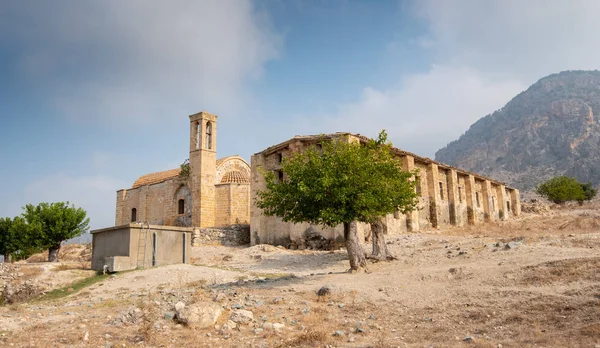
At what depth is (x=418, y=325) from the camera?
8.06 meters

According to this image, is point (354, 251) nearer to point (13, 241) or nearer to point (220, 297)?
point (220, 297)

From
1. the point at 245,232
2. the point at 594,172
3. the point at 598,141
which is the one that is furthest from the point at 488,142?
the point at 245,232

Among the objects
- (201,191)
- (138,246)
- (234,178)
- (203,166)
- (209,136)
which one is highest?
(209,136)

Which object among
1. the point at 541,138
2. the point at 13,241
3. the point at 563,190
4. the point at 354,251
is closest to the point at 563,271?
the point at 354,251

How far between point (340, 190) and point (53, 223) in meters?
21.1

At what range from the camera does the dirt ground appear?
7.28 meters

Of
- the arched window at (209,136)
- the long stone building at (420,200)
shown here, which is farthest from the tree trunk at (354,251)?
the arched window at (209,136)

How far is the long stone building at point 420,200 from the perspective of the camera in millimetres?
23500

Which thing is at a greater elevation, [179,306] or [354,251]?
[354,251]

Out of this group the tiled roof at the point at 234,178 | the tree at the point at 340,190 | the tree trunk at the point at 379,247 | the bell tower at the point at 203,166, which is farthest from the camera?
the tiled roof at the point at 234,178

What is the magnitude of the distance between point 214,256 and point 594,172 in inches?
3697

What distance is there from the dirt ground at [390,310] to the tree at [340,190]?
1.83 meters

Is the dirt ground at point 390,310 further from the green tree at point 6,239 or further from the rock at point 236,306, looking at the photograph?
the green tree at point 6,239

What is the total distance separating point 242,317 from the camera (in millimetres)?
8859
